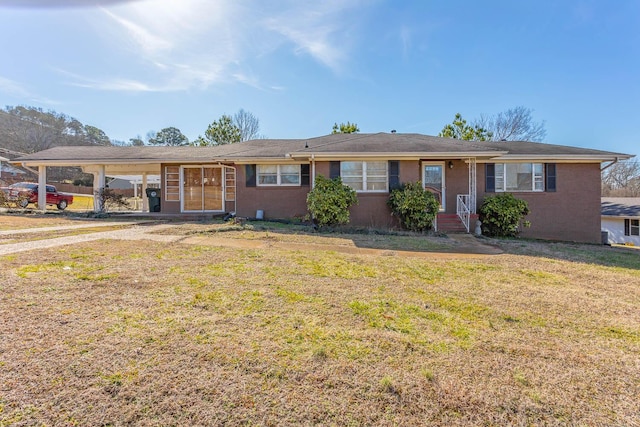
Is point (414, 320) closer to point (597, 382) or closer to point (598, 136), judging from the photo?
point (597, 382)

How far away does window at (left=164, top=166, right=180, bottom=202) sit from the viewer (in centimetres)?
1421

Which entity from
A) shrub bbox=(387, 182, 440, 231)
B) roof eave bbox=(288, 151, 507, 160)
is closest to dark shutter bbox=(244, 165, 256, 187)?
roof eave bbox=(288, 151, 507, 160)

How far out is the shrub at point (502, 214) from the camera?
1059 cm

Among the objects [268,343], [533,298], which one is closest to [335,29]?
[533,298]

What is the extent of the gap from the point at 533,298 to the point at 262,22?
11.4 metres

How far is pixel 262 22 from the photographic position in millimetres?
10570

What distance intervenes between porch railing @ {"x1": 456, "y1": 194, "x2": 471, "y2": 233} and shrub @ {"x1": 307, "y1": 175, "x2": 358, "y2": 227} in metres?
4.01

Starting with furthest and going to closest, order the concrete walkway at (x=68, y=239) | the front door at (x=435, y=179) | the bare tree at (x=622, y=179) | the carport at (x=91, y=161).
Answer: the bare tree at (x=622, y=179), the carport at (x=91, y=161), the front door at (x=435, y=179), the concrete walkway at (x=68, y=239)

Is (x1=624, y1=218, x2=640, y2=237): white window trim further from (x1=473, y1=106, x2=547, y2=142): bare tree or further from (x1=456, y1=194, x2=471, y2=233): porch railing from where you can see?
(x1=456, y1=194, x2=471, y2=233): porch railing

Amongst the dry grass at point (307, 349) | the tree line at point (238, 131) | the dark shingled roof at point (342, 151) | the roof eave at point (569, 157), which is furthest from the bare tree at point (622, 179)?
the dry grass at point (307, 349)

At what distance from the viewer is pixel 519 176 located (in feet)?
38.6

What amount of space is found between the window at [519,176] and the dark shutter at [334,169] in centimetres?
629

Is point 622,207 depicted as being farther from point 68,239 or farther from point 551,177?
point 68,239

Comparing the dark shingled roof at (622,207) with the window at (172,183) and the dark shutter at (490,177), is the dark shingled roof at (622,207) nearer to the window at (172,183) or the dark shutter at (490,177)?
the dark shutter at (490,177)
